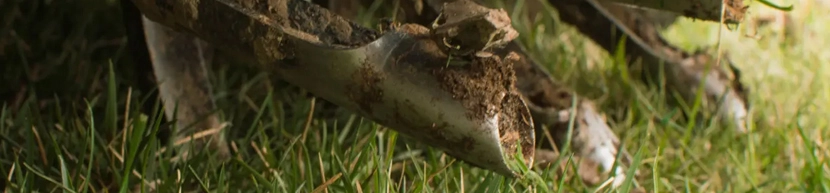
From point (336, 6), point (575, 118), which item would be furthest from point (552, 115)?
point (336, 6)

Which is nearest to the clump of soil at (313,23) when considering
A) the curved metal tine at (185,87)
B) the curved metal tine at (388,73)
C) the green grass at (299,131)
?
the curved metal tine at (388,73)

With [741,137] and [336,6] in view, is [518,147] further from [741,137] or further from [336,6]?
[741,137]

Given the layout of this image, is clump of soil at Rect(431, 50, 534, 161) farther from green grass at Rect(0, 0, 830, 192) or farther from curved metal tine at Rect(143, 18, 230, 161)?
curved metal tine at Rect(143, 18, 230, 161)

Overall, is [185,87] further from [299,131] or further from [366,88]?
[366,88]

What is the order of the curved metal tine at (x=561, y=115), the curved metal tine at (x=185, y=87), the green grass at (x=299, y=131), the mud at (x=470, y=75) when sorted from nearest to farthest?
the mud at (x=470, y=75) < the green grass at (x=299, y=131) < the curved metal tine at (x=185, y=87) < the curved metal tine at (x=561, y=115)

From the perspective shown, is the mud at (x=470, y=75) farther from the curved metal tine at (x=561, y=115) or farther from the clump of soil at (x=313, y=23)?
the curved metal tine at (x=561, y=115)

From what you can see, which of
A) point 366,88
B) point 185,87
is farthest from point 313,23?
point 185,87
